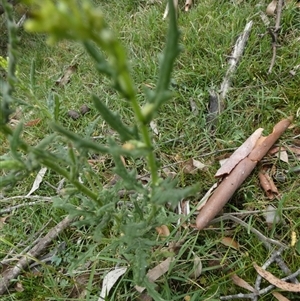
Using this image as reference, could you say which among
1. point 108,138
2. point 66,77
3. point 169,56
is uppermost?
point 169,56

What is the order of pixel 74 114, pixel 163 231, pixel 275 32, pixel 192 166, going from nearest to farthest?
pixel 163 231, pixel 192 166, pixel 275 32, pixel 74 114

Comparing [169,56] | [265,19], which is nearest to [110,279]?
[169,56]

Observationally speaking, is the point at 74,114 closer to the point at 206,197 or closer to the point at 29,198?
the point at 29,198

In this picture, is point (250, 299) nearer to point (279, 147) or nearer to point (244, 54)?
point (279, 147)

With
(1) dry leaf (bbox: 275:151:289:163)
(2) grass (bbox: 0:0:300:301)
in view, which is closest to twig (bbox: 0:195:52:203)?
(2) grass (bbox: 0:0:300:301)

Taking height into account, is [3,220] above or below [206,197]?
above

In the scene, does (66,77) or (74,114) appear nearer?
(74,114)
